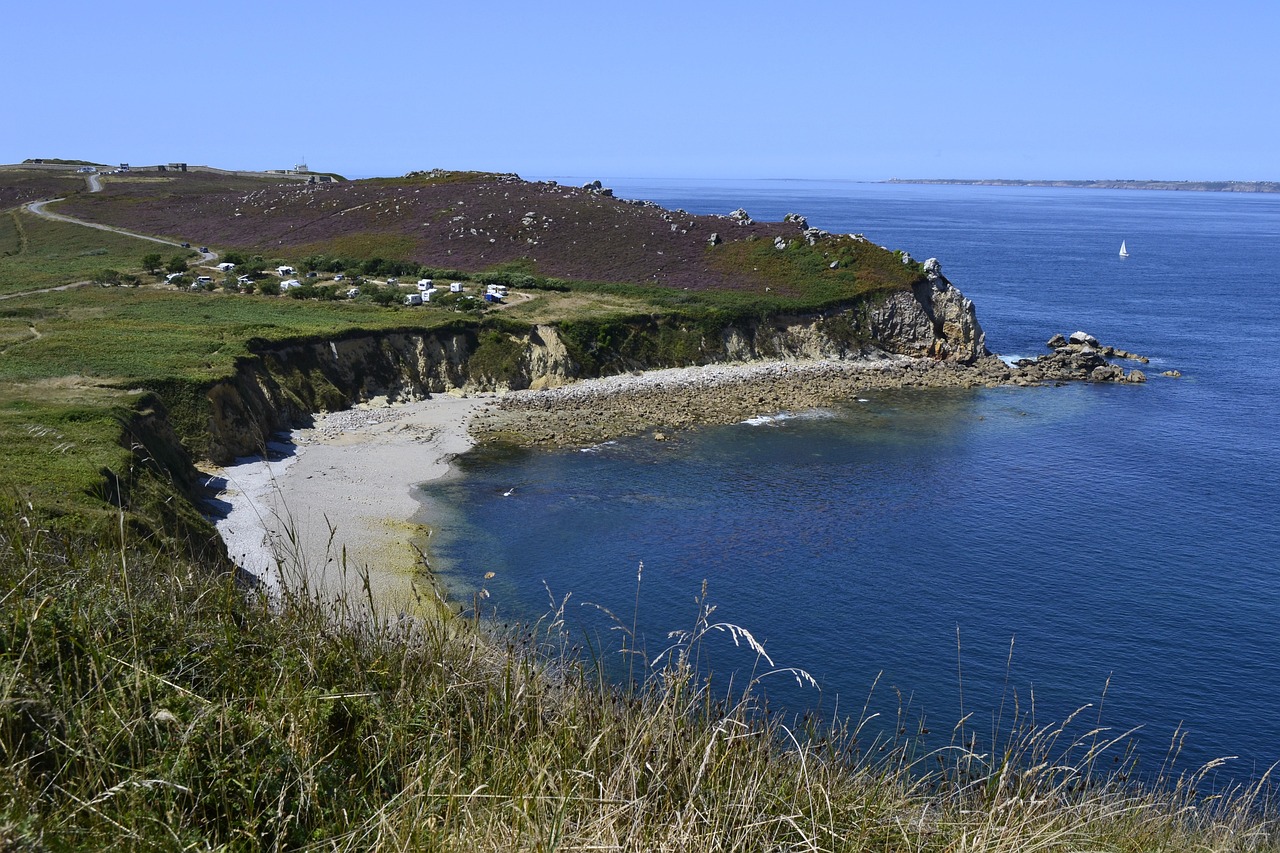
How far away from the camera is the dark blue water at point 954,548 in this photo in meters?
28.8

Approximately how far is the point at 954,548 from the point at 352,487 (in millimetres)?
26811

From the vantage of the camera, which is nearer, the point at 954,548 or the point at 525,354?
the point at 954,548

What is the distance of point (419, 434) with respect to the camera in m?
56.5

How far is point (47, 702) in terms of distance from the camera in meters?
8.07

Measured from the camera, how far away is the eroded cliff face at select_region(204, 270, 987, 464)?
53.8m

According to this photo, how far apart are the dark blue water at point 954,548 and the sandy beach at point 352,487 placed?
2314mm

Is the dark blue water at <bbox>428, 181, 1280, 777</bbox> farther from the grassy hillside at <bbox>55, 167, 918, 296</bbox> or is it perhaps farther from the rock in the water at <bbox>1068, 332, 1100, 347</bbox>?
the grassy hillside at <bbox>55, 167, 918, 296</bbox>

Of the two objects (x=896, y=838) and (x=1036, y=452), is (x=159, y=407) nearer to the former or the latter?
(x=896, y=838)

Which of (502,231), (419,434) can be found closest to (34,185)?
(502,231)

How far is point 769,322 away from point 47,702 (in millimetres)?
74220

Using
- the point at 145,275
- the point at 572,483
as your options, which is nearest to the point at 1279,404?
the point at 572,483

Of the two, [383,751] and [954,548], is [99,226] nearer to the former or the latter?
[954,548]

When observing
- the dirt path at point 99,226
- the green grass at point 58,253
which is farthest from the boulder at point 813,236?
the green grass at point 58,253

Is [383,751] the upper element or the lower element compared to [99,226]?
lower
